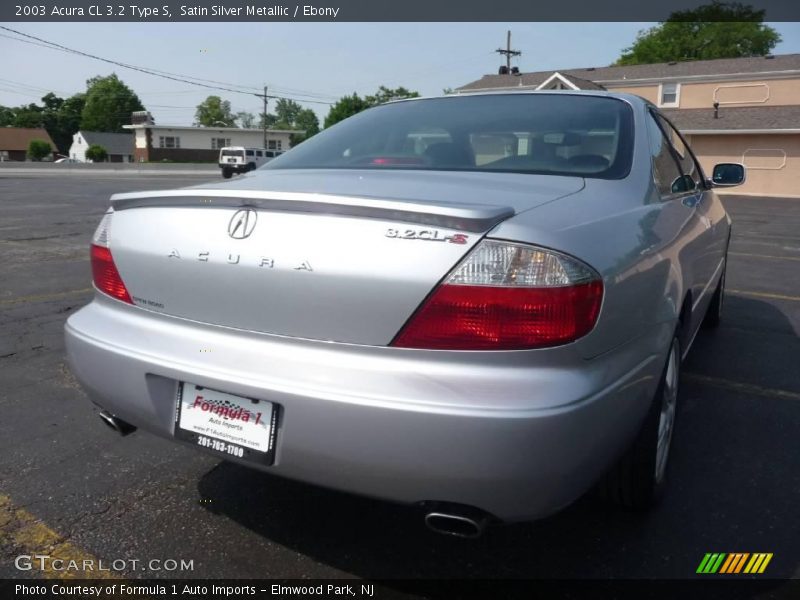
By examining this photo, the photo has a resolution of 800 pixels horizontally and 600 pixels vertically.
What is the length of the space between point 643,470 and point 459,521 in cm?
90

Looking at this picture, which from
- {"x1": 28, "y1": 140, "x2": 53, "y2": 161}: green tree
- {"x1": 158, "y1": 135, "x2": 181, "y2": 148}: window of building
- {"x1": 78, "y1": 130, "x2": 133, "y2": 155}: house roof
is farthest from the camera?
{"x1": 78, "y1": 130, "x2": 133, "y2": 155}: house roof

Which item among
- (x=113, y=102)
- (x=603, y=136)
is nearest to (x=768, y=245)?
(x=603, y=136)

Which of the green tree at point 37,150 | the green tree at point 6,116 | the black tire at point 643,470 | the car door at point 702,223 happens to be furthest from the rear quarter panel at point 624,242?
the green tree at point 6,116

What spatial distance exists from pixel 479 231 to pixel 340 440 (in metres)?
0.65

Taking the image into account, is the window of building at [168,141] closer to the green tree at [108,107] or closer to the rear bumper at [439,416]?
the green tree at [108,107]

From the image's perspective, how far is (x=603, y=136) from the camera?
268cm

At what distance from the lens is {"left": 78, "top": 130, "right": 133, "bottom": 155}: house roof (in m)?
78.4

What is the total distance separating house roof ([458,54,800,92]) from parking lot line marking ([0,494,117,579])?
106 feet

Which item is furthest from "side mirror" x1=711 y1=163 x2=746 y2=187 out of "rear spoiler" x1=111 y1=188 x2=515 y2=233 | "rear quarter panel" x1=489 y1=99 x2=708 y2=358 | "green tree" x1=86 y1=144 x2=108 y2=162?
"green tree" x1=86 y1=144 x2=108 y2=162

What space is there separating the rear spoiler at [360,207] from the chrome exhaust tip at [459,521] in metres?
0.74

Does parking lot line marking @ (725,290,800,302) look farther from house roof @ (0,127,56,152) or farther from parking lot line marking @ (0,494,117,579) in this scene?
house roof @ (0,127,56,152)

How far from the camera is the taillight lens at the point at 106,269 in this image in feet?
7.55

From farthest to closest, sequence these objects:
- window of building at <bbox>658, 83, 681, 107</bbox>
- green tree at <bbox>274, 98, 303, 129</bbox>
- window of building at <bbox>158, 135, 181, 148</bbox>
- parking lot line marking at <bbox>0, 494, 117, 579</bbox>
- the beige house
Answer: green tree at <bbox>274, 98, 303, 129</bbox> < window of building at <bbox>158, 135, 181, 148</bbox> < window of building at <bbox>658, 83, 681, 107</bbox> < the beige house < parking lot line marking at <bbox>0, 494, 117, 579</bbox>

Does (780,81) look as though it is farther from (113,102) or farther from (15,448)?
(113,102)
